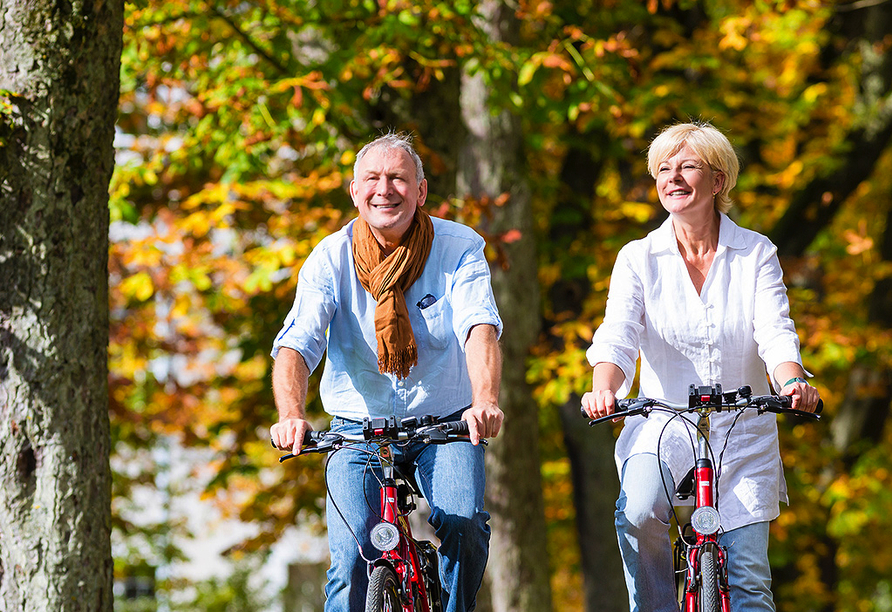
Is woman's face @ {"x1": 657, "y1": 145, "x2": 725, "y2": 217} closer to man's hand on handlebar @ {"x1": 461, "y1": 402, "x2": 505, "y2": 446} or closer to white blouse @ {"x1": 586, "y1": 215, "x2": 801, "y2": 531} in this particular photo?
white blouse @ {"x1": 586, "y1": 215, "x2": 801, "y2": 531}

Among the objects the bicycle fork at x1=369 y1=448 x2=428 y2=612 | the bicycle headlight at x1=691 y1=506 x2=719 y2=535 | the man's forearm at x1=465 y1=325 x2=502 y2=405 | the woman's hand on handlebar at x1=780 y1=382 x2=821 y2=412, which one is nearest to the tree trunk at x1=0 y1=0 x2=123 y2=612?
the bicycle fork at x1=369 y1=448 x2=428 y2=612

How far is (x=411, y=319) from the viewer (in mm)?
4035

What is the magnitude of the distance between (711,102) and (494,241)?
11.3ft

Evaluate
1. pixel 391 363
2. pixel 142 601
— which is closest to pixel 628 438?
pixel 391 363

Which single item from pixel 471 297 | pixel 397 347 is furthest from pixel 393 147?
pixel 397 347

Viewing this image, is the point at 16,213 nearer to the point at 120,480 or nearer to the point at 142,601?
the point at 120,480

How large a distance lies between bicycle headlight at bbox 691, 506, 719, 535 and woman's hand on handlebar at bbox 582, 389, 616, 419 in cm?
43

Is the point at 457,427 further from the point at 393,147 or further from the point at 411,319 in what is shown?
the point at 393,147

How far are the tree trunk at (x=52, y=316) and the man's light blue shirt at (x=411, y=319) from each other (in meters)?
1.15

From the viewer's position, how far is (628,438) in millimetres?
3912

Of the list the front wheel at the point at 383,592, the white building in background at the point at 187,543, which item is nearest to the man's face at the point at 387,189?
the front wheel at the point at 383,592

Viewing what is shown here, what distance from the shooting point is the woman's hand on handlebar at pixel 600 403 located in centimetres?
365

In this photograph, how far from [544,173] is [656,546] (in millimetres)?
8151

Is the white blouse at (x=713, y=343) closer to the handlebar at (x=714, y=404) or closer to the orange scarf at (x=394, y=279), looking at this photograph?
the handlebar at (x=714, y=404)
